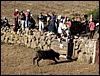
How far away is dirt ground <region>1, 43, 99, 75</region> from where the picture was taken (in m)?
24.3

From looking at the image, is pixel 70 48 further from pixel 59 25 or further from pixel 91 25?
pixel 59 25

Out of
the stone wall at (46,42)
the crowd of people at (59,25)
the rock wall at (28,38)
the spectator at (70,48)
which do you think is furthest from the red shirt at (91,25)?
the rock wall at (28,38)

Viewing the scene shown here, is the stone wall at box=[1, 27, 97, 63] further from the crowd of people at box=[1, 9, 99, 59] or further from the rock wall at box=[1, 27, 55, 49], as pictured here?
the crowd of people at box=[1, 9, 99, 59]

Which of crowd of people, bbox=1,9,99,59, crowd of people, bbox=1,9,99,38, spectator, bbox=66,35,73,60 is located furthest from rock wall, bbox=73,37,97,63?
crowd of people, bbox=1,9,99,38

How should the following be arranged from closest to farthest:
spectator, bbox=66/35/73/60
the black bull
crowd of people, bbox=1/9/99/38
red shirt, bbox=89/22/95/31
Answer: the black bull → spectator, bbox=66/35/73/60 → red shirt, bbox=89/22/95/31 → crowd of people, bbox=1/9/99/38

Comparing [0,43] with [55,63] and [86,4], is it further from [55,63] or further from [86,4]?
[86,4]

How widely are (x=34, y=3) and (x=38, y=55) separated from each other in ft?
62.2

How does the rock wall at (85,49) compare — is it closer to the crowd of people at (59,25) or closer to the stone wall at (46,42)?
the stone wall at (46,42)

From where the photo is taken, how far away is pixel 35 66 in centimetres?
2533

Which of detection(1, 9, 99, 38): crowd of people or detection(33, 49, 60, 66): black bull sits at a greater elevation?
detection(1, 9, 99, 38): crowd of people

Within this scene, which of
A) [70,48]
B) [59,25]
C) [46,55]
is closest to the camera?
[46,55]

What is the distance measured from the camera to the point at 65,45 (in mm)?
27031

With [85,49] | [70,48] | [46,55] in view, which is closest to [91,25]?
[70,48]

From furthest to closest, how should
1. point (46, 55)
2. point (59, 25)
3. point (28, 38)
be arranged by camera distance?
point (28, 38) → point (59, 25) → point (46, 55)
